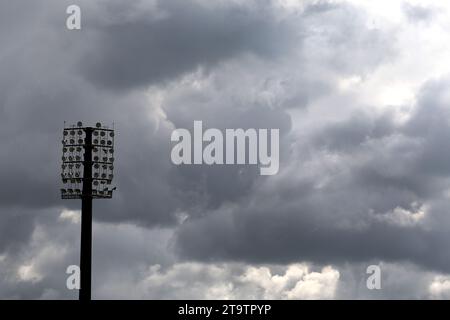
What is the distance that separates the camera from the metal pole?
376 feet

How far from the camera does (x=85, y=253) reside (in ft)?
381

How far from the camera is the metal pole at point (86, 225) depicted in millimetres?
114500

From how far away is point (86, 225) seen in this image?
118m
